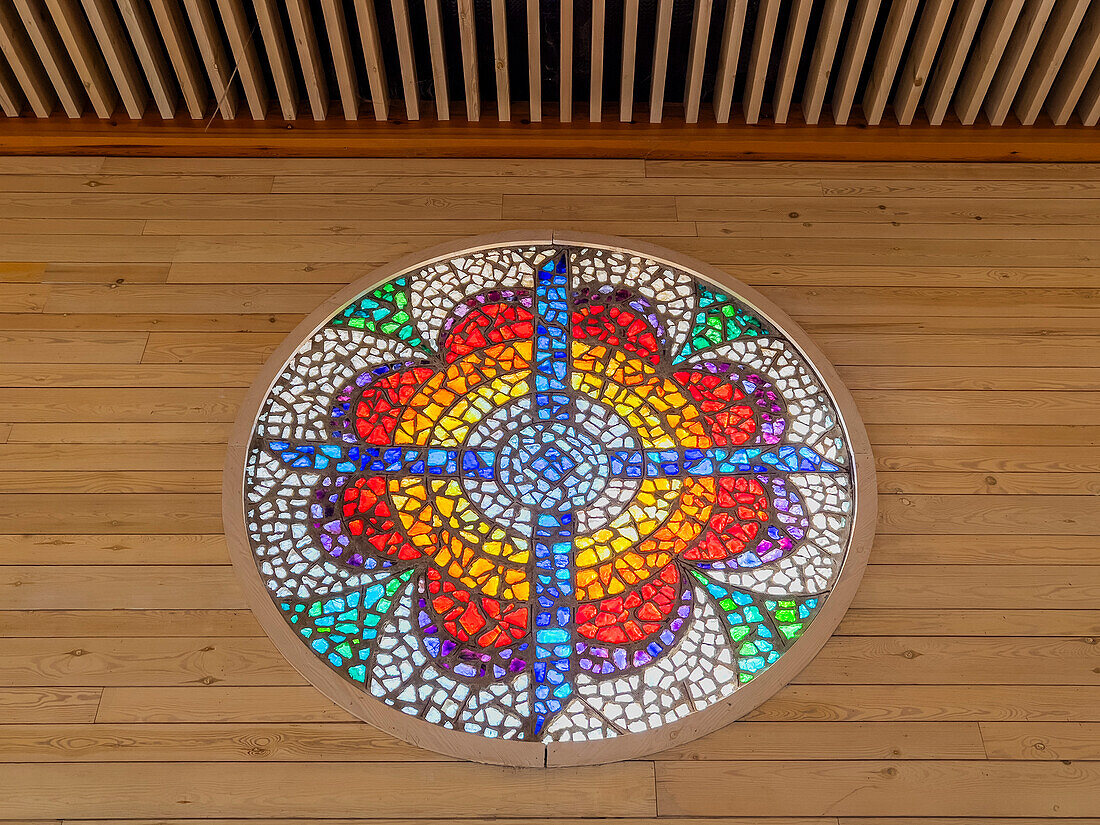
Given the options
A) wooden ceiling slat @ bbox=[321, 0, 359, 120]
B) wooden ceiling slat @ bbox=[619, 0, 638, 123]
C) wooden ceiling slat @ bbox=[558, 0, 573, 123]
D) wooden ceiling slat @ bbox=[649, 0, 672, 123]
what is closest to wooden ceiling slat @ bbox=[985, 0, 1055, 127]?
wooden ceiling slat @ bbox=[649, 0, 672, 123]

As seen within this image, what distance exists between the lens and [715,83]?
129 inches

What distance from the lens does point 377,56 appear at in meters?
3.12

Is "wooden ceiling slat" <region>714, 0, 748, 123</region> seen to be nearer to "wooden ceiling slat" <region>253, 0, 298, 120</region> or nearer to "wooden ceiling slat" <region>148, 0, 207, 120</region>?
"wooden ceiling slat" <region>253, 0, 298, 120</region>

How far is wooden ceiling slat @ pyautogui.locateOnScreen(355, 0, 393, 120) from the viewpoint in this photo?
9.80 feet

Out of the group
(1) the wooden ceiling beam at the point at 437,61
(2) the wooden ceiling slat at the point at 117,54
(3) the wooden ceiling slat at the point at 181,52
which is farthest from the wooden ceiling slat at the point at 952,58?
(2) the wooden ceiling slat at the point at 117,54

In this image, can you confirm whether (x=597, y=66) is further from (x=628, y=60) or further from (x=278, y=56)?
(x=278, y=56)

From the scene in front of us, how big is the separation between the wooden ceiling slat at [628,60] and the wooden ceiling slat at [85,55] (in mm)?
1684

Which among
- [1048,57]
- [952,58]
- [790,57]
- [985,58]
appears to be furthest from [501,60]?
[1048,57]

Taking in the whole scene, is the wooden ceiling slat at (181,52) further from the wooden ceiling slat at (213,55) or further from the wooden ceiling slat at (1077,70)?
the wooden ceiling slat at (1077,70)

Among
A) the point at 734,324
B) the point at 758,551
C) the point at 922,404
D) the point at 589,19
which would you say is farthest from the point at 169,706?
the point at 589,19

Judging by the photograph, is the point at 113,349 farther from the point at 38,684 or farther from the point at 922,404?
the point at 922,404

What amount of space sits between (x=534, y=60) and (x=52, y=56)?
4.97ft

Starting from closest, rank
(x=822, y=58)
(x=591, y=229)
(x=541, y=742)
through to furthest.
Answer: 1. (x=541, y=742)
2. (x=591, y=229)
3. (x=822, y=58)

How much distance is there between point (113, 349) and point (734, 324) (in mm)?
1743
